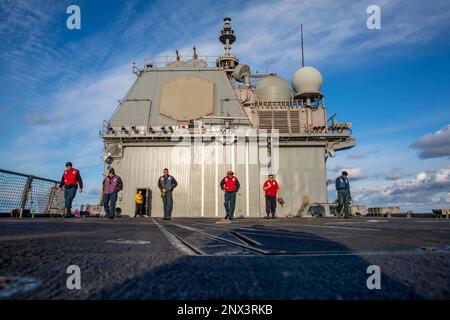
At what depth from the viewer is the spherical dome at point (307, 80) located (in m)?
25.7

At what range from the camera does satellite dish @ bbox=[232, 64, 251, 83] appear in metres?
28.6

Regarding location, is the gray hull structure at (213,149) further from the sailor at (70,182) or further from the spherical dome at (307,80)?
the sailor at (70,182)

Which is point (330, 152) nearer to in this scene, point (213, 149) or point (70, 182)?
point (213, 149)

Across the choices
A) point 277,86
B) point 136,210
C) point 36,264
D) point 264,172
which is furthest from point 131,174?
point 36,264

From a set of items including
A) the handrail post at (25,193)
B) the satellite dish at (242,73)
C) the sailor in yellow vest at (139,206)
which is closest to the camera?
the handrail post at (25,193)

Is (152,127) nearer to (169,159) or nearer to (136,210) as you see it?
(169,159)

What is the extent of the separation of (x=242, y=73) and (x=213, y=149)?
1092cm

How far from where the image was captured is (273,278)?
3.84 feet

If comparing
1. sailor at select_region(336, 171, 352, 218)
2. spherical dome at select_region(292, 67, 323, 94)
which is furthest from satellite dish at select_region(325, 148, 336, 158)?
sailor at select_region(336, 171, 352, 218)

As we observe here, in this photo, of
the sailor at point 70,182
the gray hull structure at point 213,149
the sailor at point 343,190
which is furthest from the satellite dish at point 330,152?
the sailor at point 70,182

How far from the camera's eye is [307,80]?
25.9 m

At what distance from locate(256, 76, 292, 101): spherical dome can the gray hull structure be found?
3.46 metres

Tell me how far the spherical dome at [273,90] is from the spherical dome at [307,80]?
162 cm

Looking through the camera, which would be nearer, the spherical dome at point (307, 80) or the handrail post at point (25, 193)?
the handrail post at point (25, 193)
